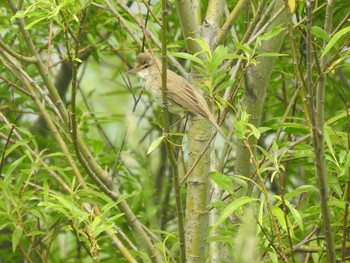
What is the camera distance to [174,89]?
15.0ft

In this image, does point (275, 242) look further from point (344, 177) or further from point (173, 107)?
point (173, 107)

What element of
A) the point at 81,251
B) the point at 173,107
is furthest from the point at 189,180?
the point at 81,251

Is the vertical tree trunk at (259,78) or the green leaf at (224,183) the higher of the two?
the vertical tree trunk at (259,78)

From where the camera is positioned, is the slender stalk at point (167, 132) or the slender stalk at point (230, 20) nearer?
the slender stalk at point (167, 132)

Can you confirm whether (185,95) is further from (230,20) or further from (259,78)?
(230,20)

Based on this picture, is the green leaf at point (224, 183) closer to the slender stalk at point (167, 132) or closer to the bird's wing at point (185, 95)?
the slender stalk at point (167, 132)

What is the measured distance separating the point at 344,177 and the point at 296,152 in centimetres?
28

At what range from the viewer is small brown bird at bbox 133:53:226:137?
397 cm

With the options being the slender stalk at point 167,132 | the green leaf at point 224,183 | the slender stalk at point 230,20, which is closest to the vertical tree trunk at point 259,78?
the slender stalk at point 230,20

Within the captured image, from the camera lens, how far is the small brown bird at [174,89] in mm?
3974

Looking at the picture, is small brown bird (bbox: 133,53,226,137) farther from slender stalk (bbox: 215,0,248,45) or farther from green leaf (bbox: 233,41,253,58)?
green leaf (bbox: 233,41,253,58)

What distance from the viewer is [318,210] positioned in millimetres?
3553

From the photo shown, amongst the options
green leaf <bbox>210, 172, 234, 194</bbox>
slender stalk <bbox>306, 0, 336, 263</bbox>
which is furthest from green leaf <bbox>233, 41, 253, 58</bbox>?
green leaf <bbox>210, 172, 234, 194</bbox>

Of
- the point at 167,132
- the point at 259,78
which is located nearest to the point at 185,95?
the point at 259,78
